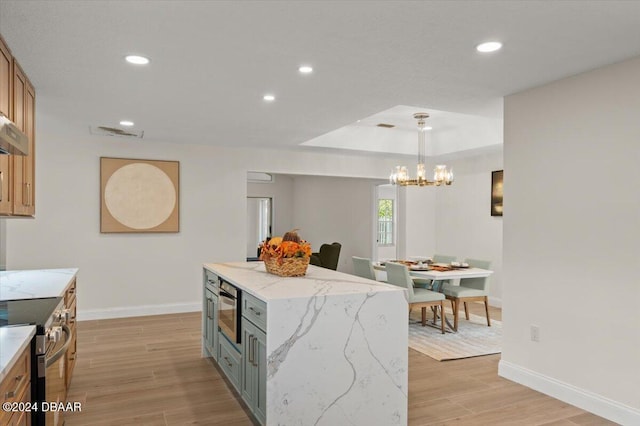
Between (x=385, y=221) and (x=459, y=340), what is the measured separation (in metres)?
6.83

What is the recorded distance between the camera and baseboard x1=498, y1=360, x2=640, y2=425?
9.84 ft

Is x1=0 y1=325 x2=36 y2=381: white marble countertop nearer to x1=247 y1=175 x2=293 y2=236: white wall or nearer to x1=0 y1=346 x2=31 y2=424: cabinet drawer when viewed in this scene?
x1=0 y1=346 x2=31 y2=424: cabinet drawer

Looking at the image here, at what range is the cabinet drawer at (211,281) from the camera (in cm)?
400

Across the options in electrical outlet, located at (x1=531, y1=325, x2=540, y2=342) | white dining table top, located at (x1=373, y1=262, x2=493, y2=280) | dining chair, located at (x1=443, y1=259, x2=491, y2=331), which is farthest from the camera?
dining chair, located at (x1=443, y1=259, x2=491, y2=331)

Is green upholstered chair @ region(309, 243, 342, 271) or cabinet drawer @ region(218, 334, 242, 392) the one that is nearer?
cabinet drawer @ region(218, 334, 242, 392)

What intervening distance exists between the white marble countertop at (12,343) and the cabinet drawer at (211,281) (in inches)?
80.5

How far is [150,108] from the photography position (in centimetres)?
435

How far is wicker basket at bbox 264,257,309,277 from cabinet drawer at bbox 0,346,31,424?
1.77m

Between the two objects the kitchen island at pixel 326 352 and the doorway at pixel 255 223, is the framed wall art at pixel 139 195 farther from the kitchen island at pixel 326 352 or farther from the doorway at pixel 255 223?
the doorway at pixel 255 223

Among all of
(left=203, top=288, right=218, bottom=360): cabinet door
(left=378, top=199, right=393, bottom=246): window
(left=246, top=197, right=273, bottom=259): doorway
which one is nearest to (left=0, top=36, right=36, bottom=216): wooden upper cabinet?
(left=203, top=288, right=218, bottom=360): cabinet door

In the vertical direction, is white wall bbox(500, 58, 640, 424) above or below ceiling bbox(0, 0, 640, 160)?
below

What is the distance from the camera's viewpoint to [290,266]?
11.1 feet

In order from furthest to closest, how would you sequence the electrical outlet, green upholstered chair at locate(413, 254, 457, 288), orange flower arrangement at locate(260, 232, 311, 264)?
green upholstered chair at locate(413, 254, 457, 288) → the electrical outlet → orange flower arrangement at locate(260, 232, 311, 264)

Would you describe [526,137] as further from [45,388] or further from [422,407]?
[45,388]
